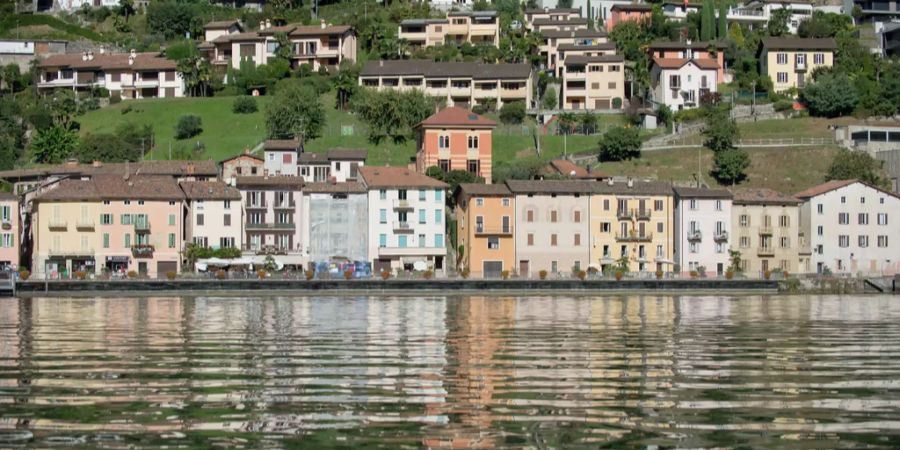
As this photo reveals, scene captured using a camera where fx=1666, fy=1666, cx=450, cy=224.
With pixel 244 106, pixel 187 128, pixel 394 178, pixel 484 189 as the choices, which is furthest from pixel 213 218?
pixel 244 106

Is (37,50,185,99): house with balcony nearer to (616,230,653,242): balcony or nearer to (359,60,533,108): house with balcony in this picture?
(359,60,533,108): house with balcony

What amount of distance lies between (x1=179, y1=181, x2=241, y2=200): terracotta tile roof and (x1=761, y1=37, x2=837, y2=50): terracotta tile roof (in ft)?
187

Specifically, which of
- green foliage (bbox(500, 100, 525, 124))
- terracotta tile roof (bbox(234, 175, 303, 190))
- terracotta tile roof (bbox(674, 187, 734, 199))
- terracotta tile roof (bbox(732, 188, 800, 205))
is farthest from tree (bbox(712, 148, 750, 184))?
terracotta tile roof (bbox(234, 175, 303, 190))

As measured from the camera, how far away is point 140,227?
9950 centimetres

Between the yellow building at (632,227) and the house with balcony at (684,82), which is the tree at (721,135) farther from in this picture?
the yellow building at (632,227)

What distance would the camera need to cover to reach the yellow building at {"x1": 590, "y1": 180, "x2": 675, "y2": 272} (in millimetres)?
102438

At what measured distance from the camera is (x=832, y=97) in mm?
128250

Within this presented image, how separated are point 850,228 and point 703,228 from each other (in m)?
9.50

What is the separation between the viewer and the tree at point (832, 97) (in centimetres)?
12825

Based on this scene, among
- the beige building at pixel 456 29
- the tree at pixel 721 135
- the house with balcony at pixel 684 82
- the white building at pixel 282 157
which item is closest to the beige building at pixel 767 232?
the tree at pixel 721 135

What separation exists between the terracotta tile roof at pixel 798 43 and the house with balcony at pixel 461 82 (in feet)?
69.9

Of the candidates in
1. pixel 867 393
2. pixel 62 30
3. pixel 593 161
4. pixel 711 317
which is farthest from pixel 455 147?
pixel 867 393

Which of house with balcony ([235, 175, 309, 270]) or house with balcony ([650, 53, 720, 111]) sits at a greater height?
house with balcony ([650, 53, 720, 111])

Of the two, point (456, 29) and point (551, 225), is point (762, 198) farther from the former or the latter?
point (456, 29)
